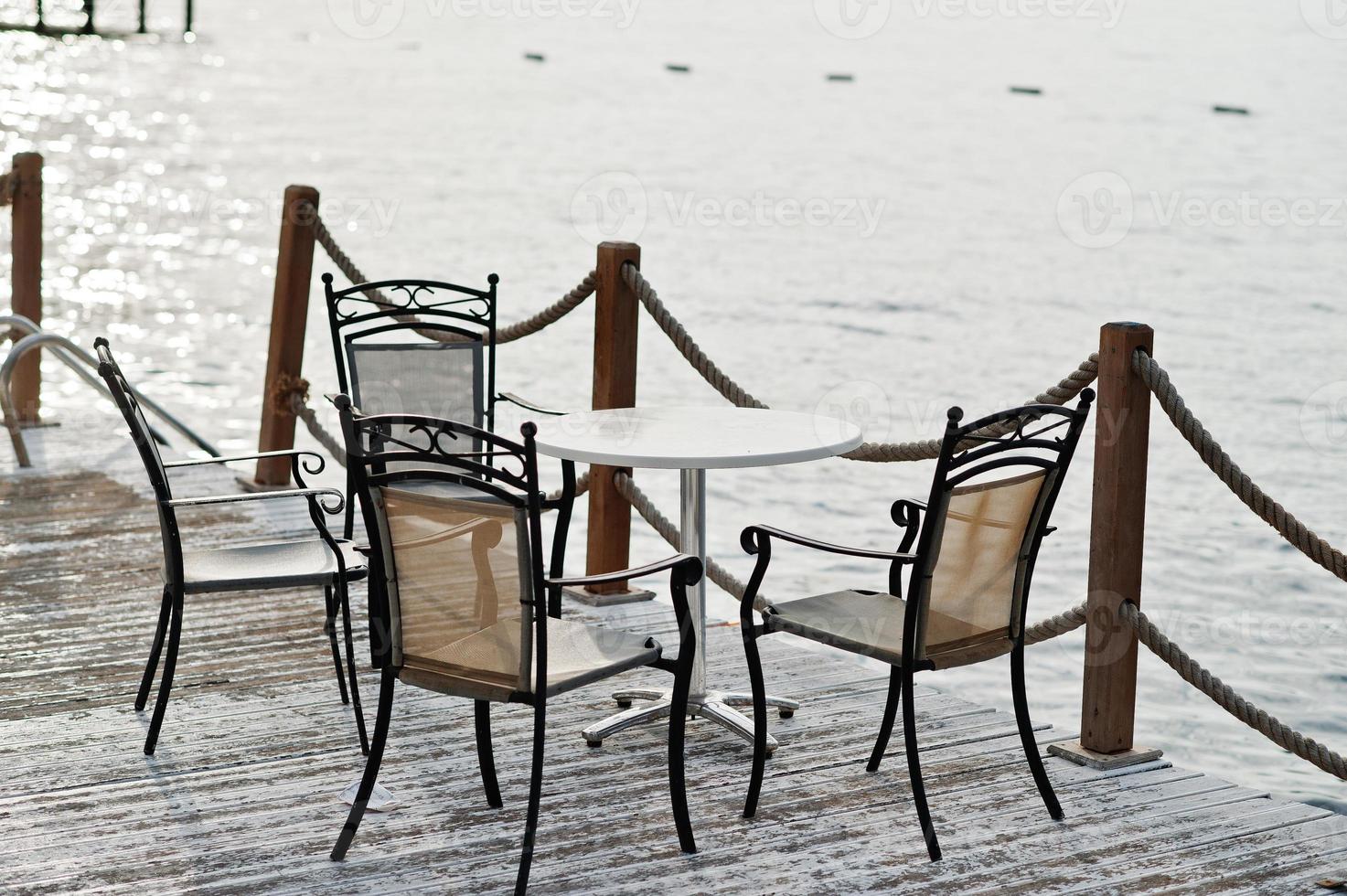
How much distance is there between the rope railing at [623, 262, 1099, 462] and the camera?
3.75 metres

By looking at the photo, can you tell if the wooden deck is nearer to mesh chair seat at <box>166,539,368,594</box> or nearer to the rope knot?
mesh chair seat at <box>166,539,368,594</box>

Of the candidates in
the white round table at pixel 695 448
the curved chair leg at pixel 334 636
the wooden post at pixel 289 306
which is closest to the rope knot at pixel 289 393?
the wooden post at pixel 289 306

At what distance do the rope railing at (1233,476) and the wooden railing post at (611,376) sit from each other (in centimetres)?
187

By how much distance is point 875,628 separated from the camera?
3.39 meters

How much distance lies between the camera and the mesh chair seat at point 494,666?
3.06 metres

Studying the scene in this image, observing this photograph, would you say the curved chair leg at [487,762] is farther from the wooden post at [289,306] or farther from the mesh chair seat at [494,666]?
the wooden post at [289,306]

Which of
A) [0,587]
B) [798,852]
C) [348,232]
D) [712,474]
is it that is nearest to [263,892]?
[798,852]

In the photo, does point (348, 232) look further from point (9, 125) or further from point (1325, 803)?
point (1325, 803)

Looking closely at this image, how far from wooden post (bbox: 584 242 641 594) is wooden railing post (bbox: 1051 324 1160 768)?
5.73ft

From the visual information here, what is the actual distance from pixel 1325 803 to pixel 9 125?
3723cm

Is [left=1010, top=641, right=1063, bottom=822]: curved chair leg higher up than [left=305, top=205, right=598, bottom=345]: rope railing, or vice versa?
[left=305, top=205, right=598, bottom=345]: rope railing

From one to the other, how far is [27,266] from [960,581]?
18.5 ft

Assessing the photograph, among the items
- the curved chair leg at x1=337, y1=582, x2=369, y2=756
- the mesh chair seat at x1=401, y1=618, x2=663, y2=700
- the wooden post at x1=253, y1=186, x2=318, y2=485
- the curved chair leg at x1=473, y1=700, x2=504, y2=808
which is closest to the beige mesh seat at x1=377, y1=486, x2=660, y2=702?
the mesh chair seat at x1=401, y1=618, x2=663, y2=700

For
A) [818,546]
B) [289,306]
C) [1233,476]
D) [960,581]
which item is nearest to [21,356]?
[289,306]
